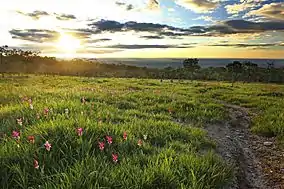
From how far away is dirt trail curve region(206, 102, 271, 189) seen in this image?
553 cm

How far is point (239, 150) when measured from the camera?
7438mm

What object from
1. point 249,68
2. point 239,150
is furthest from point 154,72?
point 239,150

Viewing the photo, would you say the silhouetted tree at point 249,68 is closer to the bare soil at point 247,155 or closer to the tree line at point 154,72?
the tree line at point 154,72

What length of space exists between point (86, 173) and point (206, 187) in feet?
5.65

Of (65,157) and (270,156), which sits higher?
(65,157)

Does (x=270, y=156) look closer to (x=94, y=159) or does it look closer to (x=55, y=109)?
(x=94, y=159)

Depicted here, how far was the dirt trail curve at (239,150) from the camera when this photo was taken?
5.53m

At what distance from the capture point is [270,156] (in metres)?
7.26

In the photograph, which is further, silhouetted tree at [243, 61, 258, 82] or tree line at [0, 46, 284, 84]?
silhouetted tree at [243, 61, 258, 82]

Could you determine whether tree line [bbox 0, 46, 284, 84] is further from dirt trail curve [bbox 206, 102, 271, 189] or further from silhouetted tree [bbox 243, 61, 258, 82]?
dirt trail curve [bbox 206, 102, 271, 189]

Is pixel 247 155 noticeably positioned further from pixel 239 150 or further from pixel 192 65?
pixel 192 65

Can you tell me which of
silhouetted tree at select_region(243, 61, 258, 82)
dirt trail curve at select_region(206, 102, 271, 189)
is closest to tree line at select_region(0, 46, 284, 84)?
silhouetted tree at select_region(243, 61, 258, 82)

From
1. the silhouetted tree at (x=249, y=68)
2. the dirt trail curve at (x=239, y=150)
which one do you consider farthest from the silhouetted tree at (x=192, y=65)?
the dirt trail curve at (x=239, y=150)

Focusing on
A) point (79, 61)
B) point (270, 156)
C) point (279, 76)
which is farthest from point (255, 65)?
point (270, 156)
